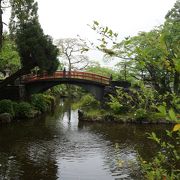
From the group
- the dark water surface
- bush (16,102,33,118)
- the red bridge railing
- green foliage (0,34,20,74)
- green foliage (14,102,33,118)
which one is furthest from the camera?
green foliage (0,34,20,74)

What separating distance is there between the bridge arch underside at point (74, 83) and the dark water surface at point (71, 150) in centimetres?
783

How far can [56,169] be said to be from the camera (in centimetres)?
1734

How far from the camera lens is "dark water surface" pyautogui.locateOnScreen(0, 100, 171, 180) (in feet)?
54.6

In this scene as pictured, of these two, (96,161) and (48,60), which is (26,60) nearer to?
(48,60)

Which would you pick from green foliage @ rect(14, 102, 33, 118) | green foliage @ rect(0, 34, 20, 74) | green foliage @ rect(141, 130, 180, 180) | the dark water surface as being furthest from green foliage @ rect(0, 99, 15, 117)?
green foliage @ rect(141, 130, 180, 180)

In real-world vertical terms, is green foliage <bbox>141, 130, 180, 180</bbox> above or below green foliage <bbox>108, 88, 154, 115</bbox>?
below

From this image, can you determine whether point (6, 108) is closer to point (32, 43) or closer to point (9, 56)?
point (32, 43)

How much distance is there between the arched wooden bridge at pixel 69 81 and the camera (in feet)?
133

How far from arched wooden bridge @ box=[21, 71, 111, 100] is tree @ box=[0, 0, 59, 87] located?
4.56 metres

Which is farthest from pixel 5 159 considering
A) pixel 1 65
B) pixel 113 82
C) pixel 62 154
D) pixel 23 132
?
pixel 1 65

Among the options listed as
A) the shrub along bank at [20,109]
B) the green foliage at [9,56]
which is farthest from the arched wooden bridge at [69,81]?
the green foliage at [9,56]

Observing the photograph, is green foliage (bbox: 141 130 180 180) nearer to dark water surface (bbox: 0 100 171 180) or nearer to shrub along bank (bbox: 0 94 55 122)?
dark water surface (bbox: 0 100 171 180)

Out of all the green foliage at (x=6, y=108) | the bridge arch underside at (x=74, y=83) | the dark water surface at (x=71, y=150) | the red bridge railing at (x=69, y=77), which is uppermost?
the red bridge railing at (x=69, y=77)

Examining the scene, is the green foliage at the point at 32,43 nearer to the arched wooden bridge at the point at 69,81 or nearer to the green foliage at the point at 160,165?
the arched wooden bridge at the point at 69,81
